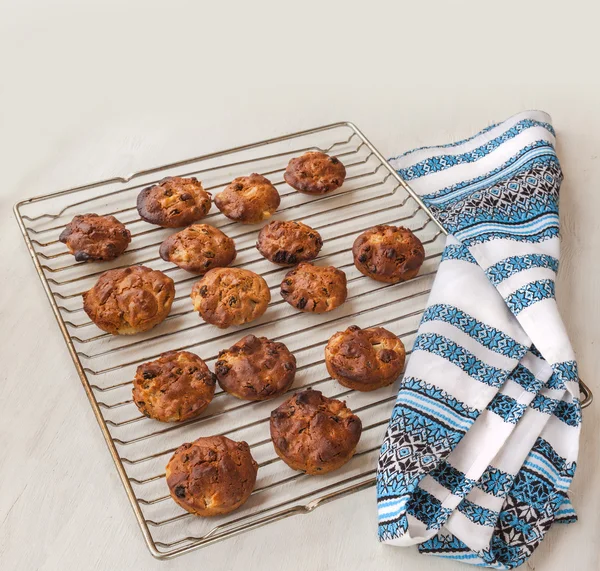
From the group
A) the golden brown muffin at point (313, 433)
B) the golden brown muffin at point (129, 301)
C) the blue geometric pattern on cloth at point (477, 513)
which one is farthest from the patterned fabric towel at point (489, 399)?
the golden brown muffin at point (129, 301)

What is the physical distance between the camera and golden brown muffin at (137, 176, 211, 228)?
321 centimetres

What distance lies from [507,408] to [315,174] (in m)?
1.36

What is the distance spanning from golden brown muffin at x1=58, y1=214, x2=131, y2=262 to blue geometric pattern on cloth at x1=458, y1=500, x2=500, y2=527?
162cm

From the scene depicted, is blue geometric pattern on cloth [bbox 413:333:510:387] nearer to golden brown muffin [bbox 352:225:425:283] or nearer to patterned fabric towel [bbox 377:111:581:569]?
patterned fabric towel [bbox 377:111:581:569]

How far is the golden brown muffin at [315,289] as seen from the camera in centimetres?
288

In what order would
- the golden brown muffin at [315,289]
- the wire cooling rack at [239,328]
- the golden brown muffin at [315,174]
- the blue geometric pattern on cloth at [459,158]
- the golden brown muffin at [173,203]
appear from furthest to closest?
the blue geometric pattern on cloth at [459,158], the golden brown muffin at [315,174], the golden brown muffin at [173,203], the golden brown muffin at [315,289], the wire cooling rack at [239,328]

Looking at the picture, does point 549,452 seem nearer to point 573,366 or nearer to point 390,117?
point 573,366

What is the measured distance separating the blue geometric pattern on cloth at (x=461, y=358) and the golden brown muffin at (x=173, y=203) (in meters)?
1.11

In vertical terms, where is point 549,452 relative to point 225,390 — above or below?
below

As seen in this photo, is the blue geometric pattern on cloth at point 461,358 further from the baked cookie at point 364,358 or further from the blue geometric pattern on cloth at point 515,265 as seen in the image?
the blue geometric pattern on cloth at point 515,265

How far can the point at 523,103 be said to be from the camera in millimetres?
4211

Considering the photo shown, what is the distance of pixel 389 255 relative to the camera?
9.76ft

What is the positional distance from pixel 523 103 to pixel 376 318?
6.26ft

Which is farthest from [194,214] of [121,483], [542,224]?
[542,224]
